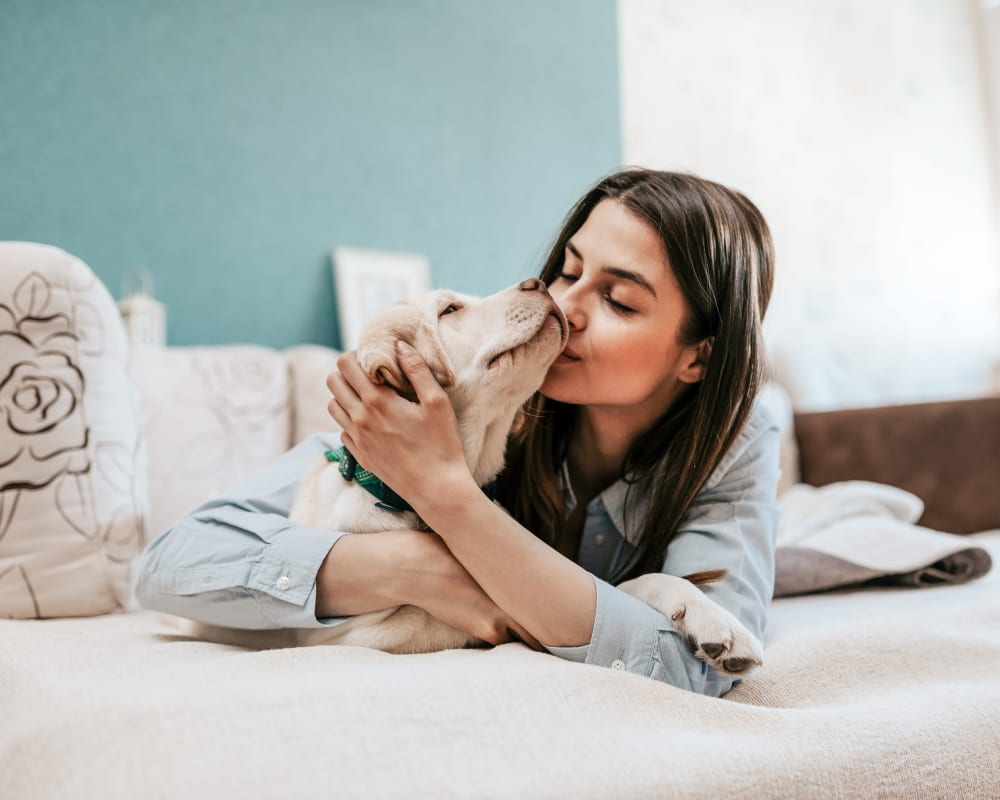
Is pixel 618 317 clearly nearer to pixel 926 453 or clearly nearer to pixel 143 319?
pixel 143 319

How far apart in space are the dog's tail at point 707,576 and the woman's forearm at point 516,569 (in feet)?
0.63

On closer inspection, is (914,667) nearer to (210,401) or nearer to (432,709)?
(432,709)

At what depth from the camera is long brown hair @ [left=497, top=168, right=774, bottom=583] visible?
1.25m

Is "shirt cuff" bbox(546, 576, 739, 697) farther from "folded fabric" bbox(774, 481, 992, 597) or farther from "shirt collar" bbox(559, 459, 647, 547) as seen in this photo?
Answer: "folded fabric" bbox(774, 481, 992, 597)

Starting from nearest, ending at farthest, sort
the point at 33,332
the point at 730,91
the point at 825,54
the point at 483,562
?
the point at 483,562 → the point at 33,332 → the point at 730,91 → the point at 825,54

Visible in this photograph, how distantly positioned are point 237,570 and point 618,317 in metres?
0.71

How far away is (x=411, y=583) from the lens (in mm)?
1042

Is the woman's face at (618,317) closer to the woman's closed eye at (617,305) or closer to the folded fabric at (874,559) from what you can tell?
the woman's closed eye at (617,305)

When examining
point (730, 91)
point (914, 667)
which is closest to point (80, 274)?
point (914, 667)

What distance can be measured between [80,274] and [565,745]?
4.38 ft

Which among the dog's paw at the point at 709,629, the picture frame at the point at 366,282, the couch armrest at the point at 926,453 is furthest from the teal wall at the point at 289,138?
the dog's paw at the point at 709,629

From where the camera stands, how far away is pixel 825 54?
445 cm

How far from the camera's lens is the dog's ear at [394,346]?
106 cm

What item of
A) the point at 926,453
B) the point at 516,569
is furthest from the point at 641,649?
the point at 926,453
